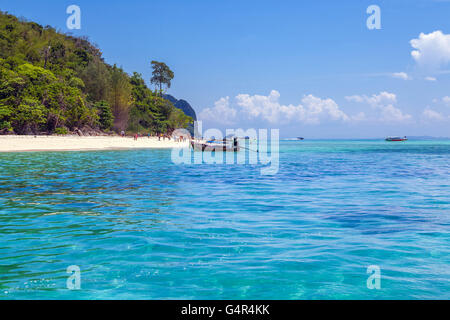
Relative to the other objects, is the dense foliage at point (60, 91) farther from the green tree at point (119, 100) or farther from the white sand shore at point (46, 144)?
the white sand shore at point (46, 144)

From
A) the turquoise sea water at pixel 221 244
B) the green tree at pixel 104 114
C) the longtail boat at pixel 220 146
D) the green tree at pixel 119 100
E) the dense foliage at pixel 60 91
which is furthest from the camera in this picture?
the green tree at pixel 119 100

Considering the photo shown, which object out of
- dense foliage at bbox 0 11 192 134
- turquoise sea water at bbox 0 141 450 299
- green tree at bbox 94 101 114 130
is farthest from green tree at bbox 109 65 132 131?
turquoise sea water at bbox 0 141 450 299

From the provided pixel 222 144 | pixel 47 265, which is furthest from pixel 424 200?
pixel 222 144

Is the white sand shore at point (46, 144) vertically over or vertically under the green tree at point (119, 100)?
under

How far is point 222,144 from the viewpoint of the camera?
51094 mm

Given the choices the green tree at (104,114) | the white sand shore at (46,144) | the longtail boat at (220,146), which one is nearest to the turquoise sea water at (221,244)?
the white sand shore at (46,144)

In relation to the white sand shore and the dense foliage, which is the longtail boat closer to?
the white sand shore

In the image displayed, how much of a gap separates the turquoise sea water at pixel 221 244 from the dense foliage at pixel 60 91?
156 feet

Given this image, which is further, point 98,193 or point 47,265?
point 98,193

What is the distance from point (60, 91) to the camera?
61562 millimetres

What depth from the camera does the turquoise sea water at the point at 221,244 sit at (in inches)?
207
